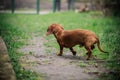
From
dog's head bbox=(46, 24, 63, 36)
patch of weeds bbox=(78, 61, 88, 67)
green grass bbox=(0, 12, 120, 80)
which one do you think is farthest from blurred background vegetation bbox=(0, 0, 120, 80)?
dog's head bbox=(46, 24, 63, 36)

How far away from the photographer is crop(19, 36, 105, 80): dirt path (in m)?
7.75

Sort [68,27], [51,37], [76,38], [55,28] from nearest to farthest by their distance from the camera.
Answer: 1. [76,38]
2. [55,28]
3. [51,37]
4. [68,27]

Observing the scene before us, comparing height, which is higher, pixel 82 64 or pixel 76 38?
pixel 76 38

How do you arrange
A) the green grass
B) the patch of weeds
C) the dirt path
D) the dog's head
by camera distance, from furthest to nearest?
the dog's head, the green grass, the patch of weeds, the dirt path

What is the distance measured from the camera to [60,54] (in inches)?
400

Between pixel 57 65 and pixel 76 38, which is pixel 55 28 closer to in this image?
pixel 76 38

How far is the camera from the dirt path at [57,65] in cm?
775

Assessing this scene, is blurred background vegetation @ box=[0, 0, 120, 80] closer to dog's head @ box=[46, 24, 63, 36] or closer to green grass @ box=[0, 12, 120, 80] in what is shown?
green grass @ box=[0, 12, 120, 80]

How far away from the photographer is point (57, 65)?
8797mm

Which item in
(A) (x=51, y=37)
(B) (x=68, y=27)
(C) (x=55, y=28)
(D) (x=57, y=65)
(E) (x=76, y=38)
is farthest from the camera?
(B) (x=68, y=27)

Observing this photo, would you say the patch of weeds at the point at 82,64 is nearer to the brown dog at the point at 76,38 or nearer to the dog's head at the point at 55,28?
the brown dog at the point at 76,38

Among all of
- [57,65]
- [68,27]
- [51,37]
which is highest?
[57,65]

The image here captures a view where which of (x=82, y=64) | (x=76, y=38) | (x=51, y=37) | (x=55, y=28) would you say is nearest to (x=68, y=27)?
(x=51, y=37)

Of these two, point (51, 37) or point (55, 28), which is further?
point (51, 37)
